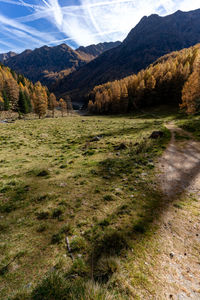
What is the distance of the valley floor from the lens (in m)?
3.47

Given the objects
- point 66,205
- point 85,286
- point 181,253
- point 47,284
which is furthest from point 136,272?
point 66,205

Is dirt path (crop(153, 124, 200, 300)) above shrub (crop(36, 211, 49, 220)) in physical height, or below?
above

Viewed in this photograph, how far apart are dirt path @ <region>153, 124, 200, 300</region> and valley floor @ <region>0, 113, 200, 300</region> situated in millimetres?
26

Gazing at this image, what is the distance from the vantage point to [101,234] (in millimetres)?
5211

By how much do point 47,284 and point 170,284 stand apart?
11.3 ft

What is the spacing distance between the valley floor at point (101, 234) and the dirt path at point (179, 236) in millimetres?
26

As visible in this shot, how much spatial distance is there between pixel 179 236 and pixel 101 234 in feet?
10.5

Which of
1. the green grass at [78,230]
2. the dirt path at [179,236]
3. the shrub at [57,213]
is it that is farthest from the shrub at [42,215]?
the dirt path at [179,236]

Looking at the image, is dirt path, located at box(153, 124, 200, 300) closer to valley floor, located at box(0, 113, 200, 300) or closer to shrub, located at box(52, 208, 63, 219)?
valley floor, located at box(0, 113, 200, 300)

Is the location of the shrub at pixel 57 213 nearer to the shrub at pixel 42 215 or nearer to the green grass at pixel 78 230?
the green grass at pixel 78 230

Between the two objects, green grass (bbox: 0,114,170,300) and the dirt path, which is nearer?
green grass (bbox: 0,114,170,300)

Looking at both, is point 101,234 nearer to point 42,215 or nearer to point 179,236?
point 42,215

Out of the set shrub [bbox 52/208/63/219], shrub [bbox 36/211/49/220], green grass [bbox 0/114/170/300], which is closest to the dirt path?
green grass [bbox 0/114/170/300]

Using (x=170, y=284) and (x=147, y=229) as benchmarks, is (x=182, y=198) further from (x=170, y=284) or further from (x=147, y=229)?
(x=170, y=284)
